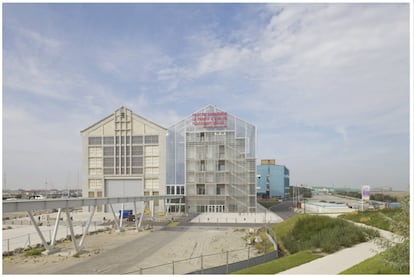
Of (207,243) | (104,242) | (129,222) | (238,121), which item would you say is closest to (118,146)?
(129,222)

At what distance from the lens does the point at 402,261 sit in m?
15.4

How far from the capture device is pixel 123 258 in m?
28.0

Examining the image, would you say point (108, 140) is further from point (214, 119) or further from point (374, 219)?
point (374, 219)

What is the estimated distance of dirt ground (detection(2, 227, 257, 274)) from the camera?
25.2 m

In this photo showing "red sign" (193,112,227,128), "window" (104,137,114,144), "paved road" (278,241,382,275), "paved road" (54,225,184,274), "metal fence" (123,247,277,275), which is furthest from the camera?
"window" (104,137,114,144)

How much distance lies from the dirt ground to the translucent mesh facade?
2430 cm

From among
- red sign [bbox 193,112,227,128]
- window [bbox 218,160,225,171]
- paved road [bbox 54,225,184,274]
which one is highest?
red sign [bbox 193,112,227,128]

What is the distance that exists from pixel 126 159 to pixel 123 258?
4639cm

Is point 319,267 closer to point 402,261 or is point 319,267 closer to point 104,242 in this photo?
point 402,261

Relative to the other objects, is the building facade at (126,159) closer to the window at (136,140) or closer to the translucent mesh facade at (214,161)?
the window at (136,140)

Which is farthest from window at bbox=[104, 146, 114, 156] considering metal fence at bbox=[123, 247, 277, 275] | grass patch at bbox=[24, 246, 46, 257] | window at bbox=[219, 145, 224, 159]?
metal fence at bbox=[123, 247, 277, 275]

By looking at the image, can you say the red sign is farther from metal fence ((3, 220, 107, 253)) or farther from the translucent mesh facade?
metal fence ((3, 220, 107, 253))

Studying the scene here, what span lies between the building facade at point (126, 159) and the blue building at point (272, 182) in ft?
201

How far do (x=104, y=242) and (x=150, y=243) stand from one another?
5106 mm
